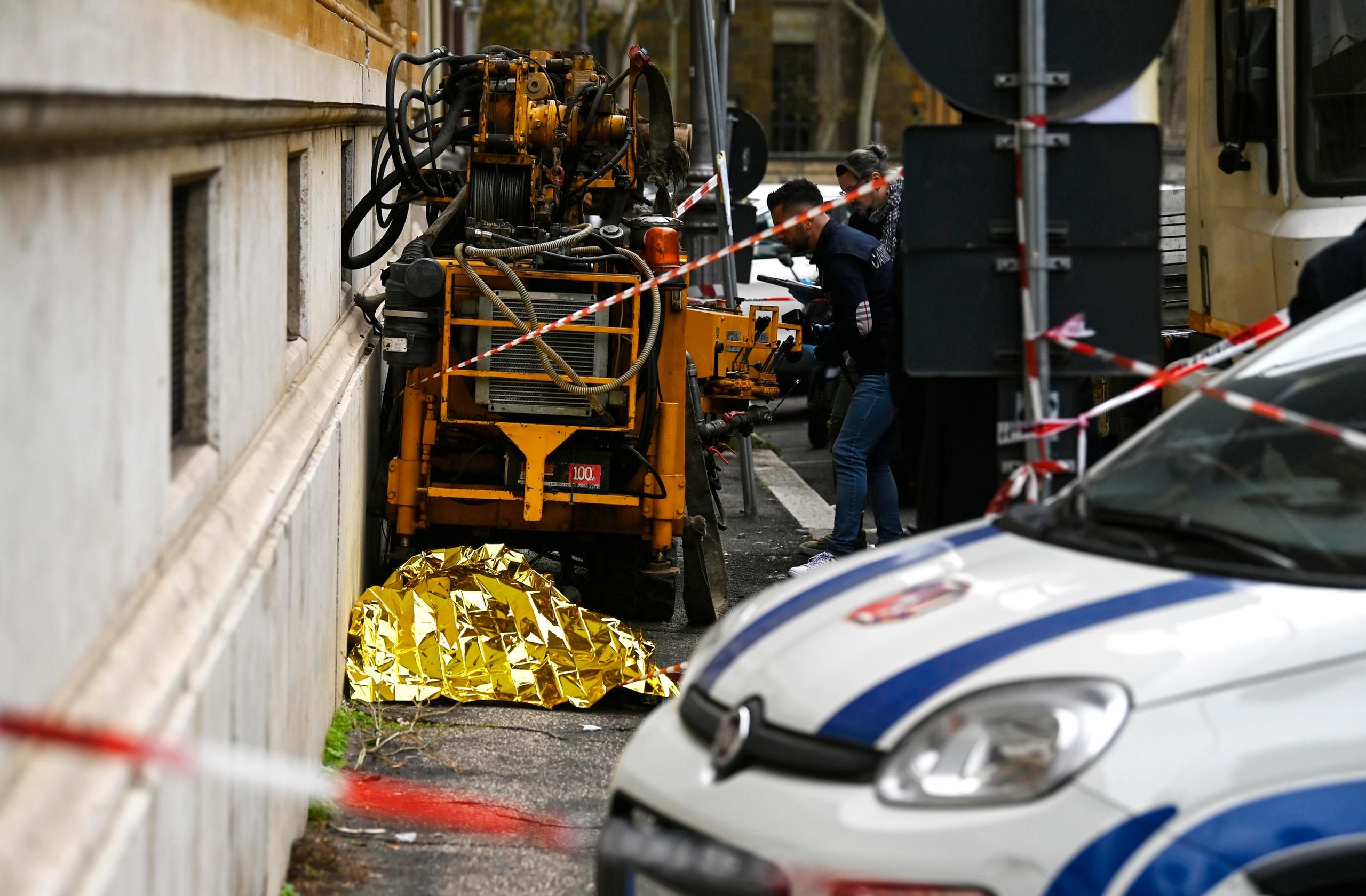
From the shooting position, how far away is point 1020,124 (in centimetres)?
475

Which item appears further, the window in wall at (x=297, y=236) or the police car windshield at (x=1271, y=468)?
the window in wall at (x=297, y=236)

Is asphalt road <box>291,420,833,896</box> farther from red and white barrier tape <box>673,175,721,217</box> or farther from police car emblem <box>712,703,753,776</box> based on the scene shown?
red and white barrier tape <box>673,175,721,217</box>

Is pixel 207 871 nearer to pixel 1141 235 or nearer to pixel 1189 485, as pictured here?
pixel 1189 485

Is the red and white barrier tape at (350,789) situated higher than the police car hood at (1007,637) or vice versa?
the police car hood at (1007,637)

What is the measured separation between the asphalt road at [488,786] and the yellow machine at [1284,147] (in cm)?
288

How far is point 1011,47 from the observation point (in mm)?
4746

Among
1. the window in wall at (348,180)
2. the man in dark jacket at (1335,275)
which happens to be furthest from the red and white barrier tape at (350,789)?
the window in wall at (348,180)

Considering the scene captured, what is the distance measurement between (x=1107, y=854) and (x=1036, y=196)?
2.32 meters

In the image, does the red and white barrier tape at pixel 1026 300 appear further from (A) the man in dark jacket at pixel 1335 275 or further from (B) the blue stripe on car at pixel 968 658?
(B) the blue stripe on car at pixel 968 658

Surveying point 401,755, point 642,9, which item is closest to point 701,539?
point 401,755

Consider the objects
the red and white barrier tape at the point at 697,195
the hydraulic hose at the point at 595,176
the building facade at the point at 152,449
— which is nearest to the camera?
the building facade at the point at 152,449

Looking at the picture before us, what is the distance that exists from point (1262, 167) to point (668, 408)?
8.94ft

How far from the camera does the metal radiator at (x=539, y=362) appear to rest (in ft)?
25.1

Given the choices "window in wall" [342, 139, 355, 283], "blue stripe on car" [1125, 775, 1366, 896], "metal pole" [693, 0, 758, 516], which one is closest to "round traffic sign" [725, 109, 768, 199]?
"metal pole" [693, 0, 758, 516]
